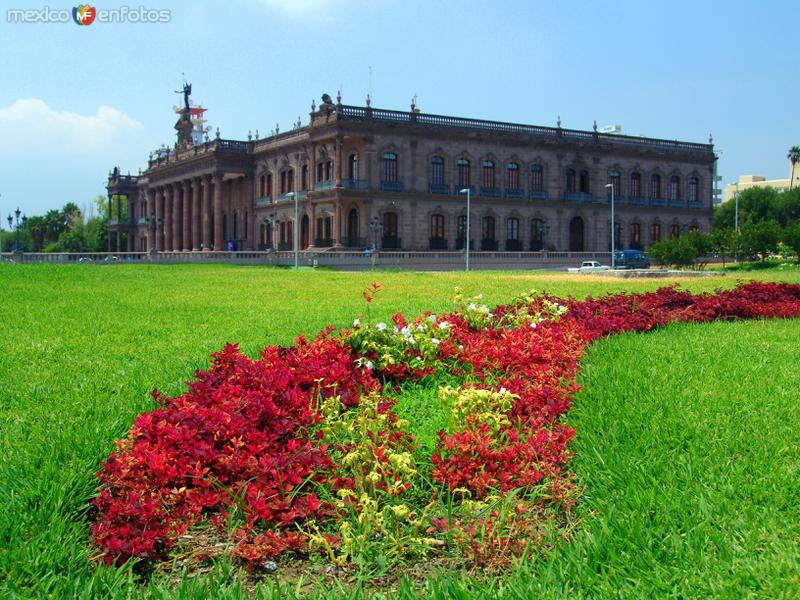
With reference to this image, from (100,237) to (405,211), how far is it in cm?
5772

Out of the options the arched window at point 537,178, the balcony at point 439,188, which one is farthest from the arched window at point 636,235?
the balcony at point 439,188

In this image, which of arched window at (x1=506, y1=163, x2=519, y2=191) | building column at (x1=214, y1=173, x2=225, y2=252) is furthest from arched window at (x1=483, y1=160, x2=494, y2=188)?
building column at (x1=214, y1=173, x2=225, y2=252)

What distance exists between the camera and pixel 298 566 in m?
3.82

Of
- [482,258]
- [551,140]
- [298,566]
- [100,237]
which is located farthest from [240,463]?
[100,237]

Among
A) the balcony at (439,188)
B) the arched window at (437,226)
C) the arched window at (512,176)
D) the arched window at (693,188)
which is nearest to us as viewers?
the balcony at (439,188)

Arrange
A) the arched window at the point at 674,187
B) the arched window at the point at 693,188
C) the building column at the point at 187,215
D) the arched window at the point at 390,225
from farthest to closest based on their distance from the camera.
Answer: the building column at the point at 187,215 < the arched window at the point at 693,188 < the arched window at the point at 674,187 < the arched window at the point at 390,225

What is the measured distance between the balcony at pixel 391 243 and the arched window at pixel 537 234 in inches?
492

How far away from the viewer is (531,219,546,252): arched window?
2435 inches

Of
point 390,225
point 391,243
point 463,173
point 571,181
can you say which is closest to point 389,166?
point 390,225

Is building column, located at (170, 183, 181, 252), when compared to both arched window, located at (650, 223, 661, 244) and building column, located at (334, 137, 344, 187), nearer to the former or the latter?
building column, located at (334, 137, 344, 187)

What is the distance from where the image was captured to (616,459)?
4527 mm

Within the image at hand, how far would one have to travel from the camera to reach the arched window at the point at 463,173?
57750mm

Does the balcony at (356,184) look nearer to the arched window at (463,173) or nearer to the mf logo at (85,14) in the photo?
the arched window at (463,173)

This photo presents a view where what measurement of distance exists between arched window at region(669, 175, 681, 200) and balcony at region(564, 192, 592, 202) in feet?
32.3
